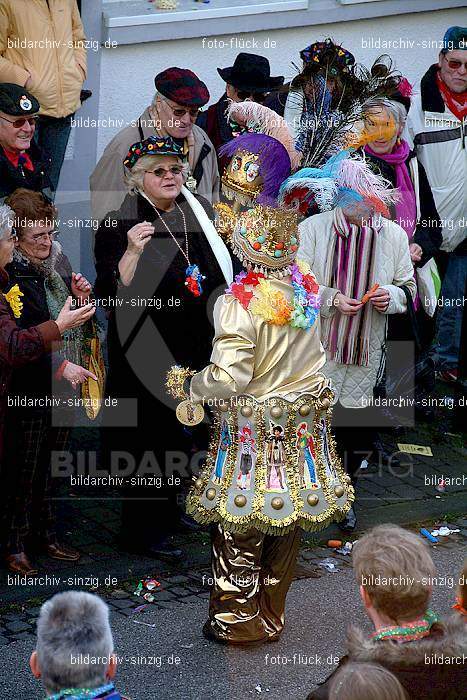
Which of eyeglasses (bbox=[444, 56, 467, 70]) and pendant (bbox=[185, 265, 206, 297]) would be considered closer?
pendant (bbox=[185, 265, 206, 297])

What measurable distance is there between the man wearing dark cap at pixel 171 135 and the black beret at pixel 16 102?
86cm

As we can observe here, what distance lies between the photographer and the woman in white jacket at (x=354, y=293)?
6945 mm

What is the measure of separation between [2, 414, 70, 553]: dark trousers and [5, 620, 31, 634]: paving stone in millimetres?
560

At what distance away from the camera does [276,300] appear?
529 centimetres

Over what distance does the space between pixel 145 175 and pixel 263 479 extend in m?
1.91

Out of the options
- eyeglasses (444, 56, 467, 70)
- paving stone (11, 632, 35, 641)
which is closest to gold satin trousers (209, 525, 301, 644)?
paving stone (11, 632, 35, 641)

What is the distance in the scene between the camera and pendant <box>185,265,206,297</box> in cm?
651

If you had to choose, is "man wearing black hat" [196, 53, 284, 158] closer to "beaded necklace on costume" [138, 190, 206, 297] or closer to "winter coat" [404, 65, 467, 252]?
"winter coat" [404, 65, 467, 252]

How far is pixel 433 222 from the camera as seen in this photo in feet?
28.3

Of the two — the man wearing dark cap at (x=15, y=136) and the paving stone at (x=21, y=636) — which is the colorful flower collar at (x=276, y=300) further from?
the man wearing dark cap at (x=15, y=136)

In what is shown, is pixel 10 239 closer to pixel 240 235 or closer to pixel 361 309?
pixel 240 235

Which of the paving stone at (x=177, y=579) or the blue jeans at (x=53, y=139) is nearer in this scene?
the paving stone at (x=177, y=579)

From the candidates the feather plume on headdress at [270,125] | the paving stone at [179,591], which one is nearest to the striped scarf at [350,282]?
the feather plume on headdress at [270,125]

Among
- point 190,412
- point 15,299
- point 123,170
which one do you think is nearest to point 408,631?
point 190,412
